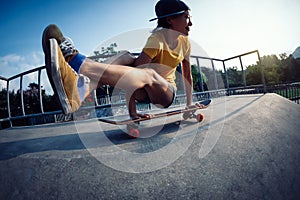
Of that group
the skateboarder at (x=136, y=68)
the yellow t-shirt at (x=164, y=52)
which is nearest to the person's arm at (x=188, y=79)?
the skateboarder at (x=136, y=68)

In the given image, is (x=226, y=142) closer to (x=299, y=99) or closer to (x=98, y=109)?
(x=98, y=109)

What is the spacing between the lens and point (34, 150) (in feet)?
3.92

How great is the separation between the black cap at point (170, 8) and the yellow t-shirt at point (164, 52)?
0.68 ft

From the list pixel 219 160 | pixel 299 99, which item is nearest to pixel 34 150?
pixel 219 160

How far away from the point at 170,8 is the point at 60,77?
138 cm

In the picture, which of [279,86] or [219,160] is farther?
[279,86]

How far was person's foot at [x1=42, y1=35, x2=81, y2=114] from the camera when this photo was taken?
1194 mm

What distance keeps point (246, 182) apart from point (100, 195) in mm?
786

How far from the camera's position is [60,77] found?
3.98 ft

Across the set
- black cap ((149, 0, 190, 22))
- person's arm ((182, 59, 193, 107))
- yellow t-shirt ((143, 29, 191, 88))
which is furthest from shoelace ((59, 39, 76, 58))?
person's arm ((182, 59, 193, 107))

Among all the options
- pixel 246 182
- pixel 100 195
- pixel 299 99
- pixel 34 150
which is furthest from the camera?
pixel 299 99

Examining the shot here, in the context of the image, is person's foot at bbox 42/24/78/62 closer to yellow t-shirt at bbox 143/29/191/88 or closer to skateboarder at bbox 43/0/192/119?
skateboarder at bbox 43/0/192/119

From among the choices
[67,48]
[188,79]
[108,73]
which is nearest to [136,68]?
[108,73]

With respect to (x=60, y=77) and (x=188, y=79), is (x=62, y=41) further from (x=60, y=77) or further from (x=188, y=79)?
(x=188, y=79)
